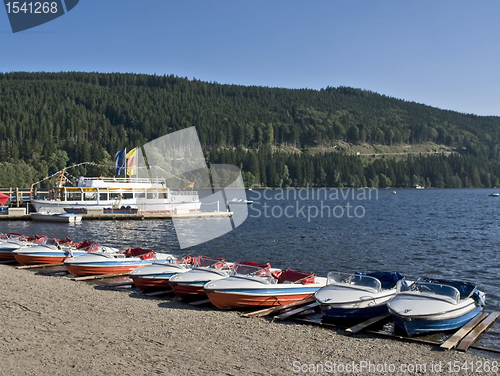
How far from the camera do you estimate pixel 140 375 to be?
9500 mm

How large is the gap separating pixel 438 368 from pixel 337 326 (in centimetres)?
374

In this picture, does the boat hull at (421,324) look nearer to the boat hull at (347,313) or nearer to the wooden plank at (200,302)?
the boat hull at (347,313)

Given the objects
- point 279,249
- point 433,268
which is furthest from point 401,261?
point 279,249

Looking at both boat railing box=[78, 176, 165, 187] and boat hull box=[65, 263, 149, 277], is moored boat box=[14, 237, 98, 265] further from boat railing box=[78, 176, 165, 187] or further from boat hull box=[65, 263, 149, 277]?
boat railing box=[78, 176, 165, 187]

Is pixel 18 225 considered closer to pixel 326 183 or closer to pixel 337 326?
pixel 337 326

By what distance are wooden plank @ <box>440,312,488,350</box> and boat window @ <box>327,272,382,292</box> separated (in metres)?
2.73

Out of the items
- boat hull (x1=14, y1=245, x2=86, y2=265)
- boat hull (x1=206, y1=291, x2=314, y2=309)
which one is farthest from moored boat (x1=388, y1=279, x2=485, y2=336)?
boat hull (x1=14, y1=245, x2=86, y2=265)

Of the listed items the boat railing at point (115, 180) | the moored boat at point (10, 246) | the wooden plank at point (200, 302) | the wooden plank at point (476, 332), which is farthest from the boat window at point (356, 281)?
the boat railing at point (115, 180)

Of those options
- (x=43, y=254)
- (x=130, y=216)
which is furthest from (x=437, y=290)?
(x=130, y=216)

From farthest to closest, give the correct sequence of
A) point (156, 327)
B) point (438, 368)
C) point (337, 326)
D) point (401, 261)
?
point (401, 261) → point (337, 326) → point (156, 327) → point (438, 368)

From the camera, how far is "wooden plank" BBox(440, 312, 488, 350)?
12.0 m

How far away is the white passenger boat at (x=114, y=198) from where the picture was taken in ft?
206

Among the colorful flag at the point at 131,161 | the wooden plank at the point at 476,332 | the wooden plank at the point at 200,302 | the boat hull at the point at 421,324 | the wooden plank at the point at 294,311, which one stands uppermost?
the colorful flag at the point at 131,161

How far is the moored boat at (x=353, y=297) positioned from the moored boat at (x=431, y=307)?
0.73 meters
